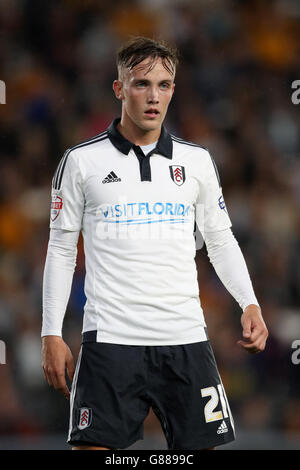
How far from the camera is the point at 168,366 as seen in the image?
10.2ft

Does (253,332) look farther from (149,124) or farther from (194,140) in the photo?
(194,140)

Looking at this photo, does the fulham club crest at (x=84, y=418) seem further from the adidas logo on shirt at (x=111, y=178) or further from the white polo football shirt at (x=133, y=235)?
the adidas logo on shirt at (x=111, y=178)

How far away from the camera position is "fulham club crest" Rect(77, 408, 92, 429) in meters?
3.01

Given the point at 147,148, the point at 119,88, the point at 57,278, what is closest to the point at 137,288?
the point at 57,278

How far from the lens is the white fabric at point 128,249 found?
3098mm

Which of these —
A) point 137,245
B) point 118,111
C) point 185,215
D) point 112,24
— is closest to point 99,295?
point 137,245

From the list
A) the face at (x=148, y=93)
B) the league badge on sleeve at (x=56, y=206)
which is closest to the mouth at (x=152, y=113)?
the face at (x=148, y=93)

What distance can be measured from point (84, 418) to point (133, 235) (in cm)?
69

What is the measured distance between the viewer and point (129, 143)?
3.28m

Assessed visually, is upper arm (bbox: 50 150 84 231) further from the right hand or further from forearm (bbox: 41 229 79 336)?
the right hand

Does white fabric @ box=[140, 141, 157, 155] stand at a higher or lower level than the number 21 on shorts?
higher

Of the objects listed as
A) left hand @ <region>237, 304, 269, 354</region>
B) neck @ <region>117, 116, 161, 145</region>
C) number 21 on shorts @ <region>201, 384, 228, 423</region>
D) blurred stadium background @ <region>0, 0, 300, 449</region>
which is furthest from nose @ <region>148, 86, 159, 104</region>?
blurred stadium background @ <region>0, 0, 300, 449</region>

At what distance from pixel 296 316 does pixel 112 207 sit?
3.51 meters

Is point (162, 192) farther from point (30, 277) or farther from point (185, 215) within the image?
point (30, 277)
